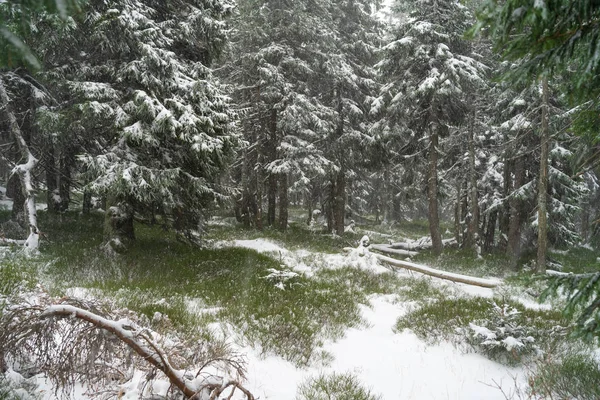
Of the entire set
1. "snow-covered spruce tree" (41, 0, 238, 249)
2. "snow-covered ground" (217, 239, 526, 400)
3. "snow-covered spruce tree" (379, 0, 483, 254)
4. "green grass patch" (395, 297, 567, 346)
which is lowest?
"snow-covered ground" (217, 239, 526, 400)

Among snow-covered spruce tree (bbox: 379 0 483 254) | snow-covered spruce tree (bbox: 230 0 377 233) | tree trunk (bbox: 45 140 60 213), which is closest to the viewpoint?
tree trunk (bbox: 45 140 60 213)

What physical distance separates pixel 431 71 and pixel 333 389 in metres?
13.9

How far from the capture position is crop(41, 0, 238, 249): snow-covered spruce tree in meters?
8.59

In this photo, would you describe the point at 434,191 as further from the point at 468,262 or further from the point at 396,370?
the point at 396,370

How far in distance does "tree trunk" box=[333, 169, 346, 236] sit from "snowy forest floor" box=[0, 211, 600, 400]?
8.59m

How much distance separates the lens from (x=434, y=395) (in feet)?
15.8

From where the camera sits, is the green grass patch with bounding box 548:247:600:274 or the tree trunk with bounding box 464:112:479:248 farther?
the tree trunk with bounding box 464:112:479:248

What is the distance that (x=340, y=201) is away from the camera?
20.2m

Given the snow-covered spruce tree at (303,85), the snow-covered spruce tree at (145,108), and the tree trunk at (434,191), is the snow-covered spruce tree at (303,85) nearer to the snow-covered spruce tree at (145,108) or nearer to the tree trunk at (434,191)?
the tree trunk at (434,191)

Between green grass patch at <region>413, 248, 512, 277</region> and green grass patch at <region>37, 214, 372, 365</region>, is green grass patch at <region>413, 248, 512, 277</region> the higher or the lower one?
the lower one

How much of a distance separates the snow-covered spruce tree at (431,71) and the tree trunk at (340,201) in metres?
4.53

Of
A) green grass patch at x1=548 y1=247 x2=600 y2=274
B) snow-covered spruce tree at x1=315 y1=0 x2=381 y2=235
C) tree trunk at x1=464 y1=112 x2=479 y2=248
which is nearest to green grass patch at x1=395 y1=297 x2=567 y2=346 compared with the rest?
green grass patch at x1=548 y1=247 x2=600 y2=274

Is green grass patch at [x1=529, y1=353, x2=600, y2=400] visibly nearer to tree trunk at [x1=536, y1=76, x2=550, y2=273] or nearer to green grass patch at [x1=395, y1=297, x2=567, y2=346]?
green grass patch at [x1=395, y1=297, x2=567, y2=346]

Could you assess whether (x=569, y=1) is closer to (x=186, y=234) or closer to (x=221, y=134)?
(x=221, y=134)
